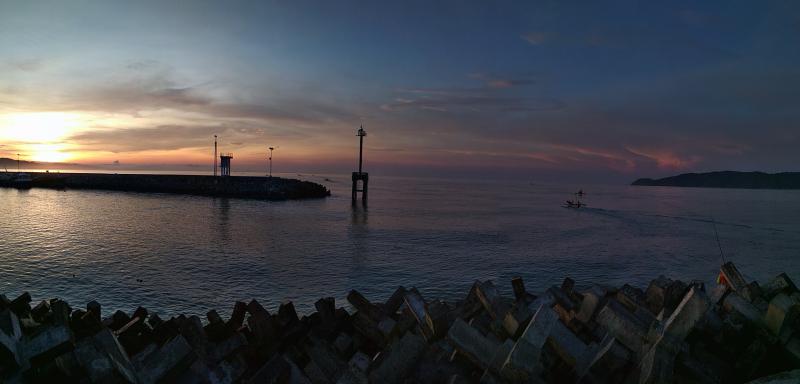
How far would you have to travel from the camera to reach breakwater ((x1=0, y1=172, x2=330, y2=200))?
82938 mm

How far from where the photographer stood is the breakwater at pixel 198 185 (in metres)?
82.9

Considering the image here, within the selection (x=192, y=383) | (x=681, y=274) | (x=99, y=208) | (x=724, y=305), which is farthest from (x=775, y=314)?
(x=99, y=208)

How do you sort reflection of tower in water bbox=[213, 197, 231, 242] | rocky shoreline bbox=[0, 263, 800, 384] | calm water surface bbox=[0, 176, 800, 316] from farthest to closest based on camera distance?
1. reflection of tower in water bbox=[213, 197, 231, 242]
2. calm water surface bbox=[0, 176, 800, 316]
3. rocky shoreline bbox=[0, 263, 800, 384]

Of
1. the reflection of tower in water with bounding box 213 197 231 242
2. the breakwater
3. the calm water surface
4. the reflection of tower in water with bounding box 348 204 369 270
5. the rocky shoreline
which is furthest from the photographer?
the breakwater

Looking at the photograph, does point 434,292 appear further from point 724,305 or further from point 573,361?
point 573,361

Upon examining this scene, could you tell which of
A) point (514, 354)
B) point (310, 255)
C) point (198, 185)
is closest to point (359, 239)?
point (310, 255)

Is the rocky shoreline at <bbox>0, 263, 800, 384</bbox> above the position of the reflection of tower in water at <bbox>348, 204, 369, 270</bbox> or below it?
above

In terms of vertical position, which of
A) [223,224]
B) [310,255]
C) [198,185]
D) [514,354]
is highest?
[198,185]

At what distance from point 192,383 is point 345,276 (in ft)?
54.4

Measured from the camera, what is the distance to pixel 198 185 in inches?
3499

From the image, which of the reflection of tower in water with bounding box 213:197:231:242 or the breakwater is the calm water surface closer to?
the reflection of tower in water with bounding box 213:197:231:242

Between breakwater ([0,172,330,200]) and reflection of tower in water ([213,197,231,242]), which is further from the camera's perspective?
breakwater ([0,172,330,200])

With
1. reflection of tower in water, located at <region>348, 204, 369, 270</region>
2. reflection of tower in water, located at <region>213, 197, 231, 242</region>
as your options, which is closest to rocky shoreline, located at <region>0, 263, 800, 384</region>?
reflection of tower in water, located at <region>348, 204, 369, 270</region>

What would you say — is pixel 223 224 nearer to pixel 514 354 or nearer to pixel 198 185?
pixel 514 354
